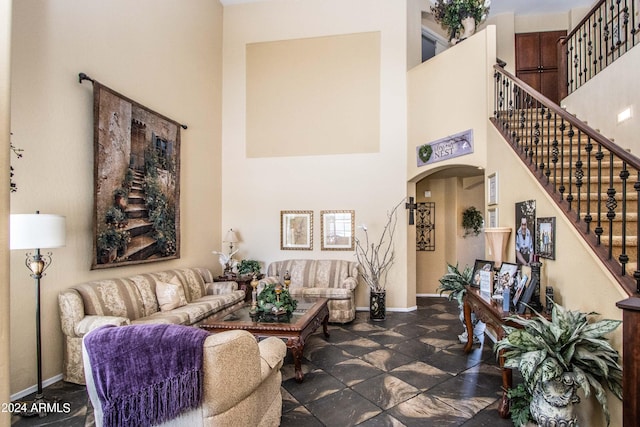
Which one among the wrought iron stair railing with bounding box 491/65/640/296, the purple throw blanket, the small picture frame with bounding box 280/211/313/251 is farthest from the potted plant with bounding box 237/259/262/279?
the wrought iron stair railing with bounding box 491/65/640/296

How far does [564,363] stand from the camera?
1936 mm

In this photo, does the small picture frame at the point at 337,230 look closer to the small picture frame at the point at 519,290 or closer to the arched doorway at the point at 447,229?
the arched doorway at the point at 447,229

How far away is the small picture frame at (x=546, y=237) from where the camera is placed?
108 inches

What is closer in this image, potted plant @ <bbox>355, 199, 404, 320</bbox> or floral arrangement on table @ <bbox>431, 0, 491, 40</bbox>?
floral arrangement on table @ <bbox>431, 0, 491, 40</bbox>

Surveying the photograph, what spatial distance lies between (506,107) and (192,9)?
5131 mm

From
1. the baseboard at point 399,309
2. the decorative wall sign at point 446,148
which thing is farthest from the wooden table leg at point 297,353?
the decorative wall sign at point 446,148

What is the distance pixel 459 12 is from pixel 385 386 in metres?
5.46

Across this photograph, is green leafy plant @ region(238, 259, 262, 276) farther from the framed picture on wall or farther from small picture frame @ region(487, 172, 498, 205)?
the framed picture on wall

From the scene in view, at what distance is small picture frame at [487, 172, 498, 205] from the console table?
1.23m

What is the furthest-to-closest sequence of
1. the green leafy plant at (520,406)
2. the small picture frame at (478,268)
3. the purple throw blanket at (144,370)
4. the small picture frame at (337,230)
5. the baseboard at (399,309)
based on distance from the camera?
the small picture frame at (337,230)
the baseboard at (399,309)
the small picture frame at (478,268)
the green leafy plant at (520,406)
the purple throw blanket at (144,370)

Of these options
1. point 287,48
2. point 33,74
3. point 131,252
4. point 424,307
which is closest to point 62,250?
point 131,252

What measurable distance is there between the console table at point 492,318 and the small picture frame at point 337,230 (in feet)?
8.35

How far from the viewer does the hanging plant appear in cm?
696

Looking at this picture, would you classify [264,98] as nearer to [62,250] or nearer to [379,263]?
[379,263]
